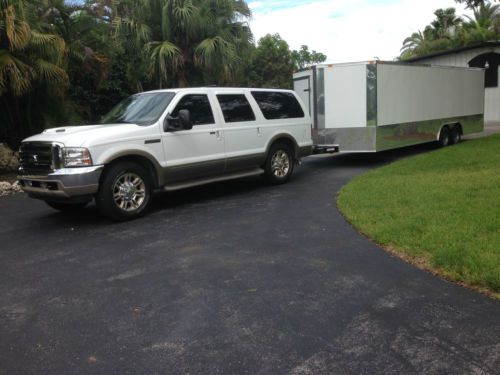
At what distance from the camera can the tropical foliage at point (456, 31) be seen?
34.7 metres

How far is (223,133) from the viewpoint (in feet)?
28.1

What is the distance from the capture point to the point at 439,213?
6.42m

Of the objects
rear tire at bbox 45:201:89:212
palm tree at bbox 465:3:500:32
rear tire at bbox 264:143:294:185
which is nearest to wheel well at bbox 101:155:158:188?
rear tire at bbox 45:201:89:212

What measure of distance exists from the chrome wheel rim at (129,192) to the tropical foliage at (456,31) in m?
19.1

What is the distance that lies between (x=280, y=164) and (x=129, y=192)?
3634 mm

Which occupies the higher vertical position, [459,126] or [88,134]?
[88,134]

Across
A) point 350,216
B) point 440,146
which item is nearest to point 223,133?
point 350,216

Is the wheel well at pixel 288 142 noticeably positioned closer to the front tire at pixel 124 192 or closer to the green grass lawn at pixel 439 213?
the green grass lawn at pixel 439 213

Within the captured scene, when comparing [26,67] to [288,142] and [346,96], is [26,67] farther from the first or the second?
[346,96]

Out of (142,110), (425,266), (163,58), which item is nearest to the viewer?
(425,266)

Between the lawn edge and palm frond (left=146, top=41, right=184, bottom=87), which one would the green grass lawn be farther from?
palm frond (left=146, top=41, right=184, bottom=87)

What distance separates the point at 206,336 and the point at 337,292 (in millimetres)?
1308

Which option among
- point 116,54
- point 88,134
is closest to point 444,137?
point 116,54

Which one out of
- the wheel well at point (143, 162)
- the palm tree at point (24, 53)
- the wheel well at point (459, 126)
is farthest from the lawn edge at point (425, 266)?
the wheel well at point (459, 126)
